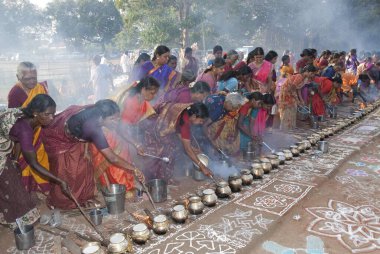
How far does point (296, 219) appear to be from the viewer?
3451 mm

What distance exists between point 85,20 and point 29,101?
30.9 m

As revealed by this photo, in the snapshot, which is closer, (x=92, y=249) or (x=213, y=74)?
(x=92, y=249)

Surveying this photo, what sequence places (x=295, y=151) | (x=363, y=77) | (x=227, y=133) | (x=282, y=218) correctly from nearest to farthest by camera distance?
(x=282, y=218), (x=295, y=151), (x=227, y=133), (x=363, y=77)

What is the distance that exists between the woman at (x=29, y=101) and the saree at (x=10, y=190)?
2.01 feet

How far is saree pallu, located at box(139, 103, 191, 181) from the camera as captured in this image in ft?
14.3

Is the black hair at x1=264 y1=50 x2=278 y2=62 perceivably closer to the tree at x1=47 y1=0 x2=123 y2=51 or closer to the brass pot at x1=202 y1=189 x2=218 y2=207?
the brass pot at x1=202 y1=189 x2=218 y2=207

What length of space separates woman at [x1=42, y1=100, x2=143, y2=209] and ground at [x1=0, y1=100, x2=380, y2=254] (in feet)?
0.99

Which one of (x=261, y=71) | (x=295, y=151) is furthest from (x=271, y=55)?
(x=295, y=151)

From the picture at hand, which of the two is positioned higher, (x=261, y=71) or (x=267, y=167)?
(x=261, y=71)

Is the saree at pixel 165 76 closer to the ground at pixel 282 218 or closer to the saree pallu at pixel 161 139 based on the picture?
the saree pallu at pixel 161 139

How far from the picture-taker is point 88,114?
349cm

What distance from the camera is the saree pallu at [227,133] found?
561 centimetres

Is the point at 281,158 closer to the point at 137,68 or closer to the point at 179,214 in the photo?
the point at 179,214

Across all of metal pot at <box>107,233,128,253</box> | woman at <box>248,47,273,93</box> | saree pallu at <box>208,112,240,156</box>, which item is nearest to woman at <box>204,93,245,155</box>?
saree pallu at <box>208,112,240,156</box>
